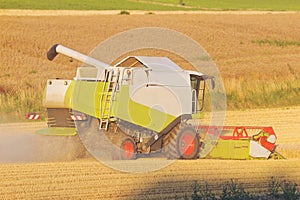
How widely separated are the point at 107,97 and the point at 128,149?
1125mm

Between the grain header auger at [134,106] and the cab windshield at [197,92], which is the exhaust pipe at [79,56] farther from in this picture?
the cab windshield at [197,92]

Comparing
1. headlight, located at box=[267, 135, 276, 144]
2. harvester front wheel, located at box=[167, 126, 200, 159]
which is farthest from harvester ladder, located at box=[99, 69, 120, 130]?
headlight, located at box=[267, 135, 276, 144]

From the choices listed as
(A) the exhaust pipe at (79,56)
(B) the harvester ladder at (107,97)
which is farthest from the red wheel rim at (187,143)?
(A) the exhaust pipe at (79,56)

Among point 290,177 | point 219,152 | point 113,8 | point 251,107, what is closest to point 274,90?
point 251,107

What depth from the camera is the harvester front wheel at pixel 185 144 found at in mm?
13078

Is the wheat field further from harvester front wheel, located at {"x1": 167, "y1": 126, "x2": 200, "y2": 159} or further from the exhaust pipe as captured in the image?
harvester front wheel, located at {"x1": 167, "y1": 126, "x2": 200, "y2": 159}

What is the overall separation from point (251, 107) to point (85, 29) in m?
21.1

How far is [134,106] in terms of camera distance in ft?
40.7

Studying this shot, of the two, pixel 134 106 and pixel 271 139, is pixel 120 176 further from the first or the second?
pixel 271 139

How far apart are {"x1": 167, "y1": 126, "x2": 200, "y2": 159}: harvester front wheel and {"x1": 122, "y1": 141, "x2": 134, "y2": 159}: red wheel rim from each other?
72 cm

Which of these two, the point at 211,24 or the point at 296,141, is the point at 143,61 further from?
the point at 211,24

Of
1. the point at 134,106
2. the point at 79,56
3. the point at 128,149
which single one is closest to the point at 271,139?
the point at 128,149

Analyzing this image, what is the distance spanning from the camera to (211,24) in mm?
48719

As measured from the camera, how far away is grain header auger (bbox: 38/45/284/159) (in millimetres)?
12500
